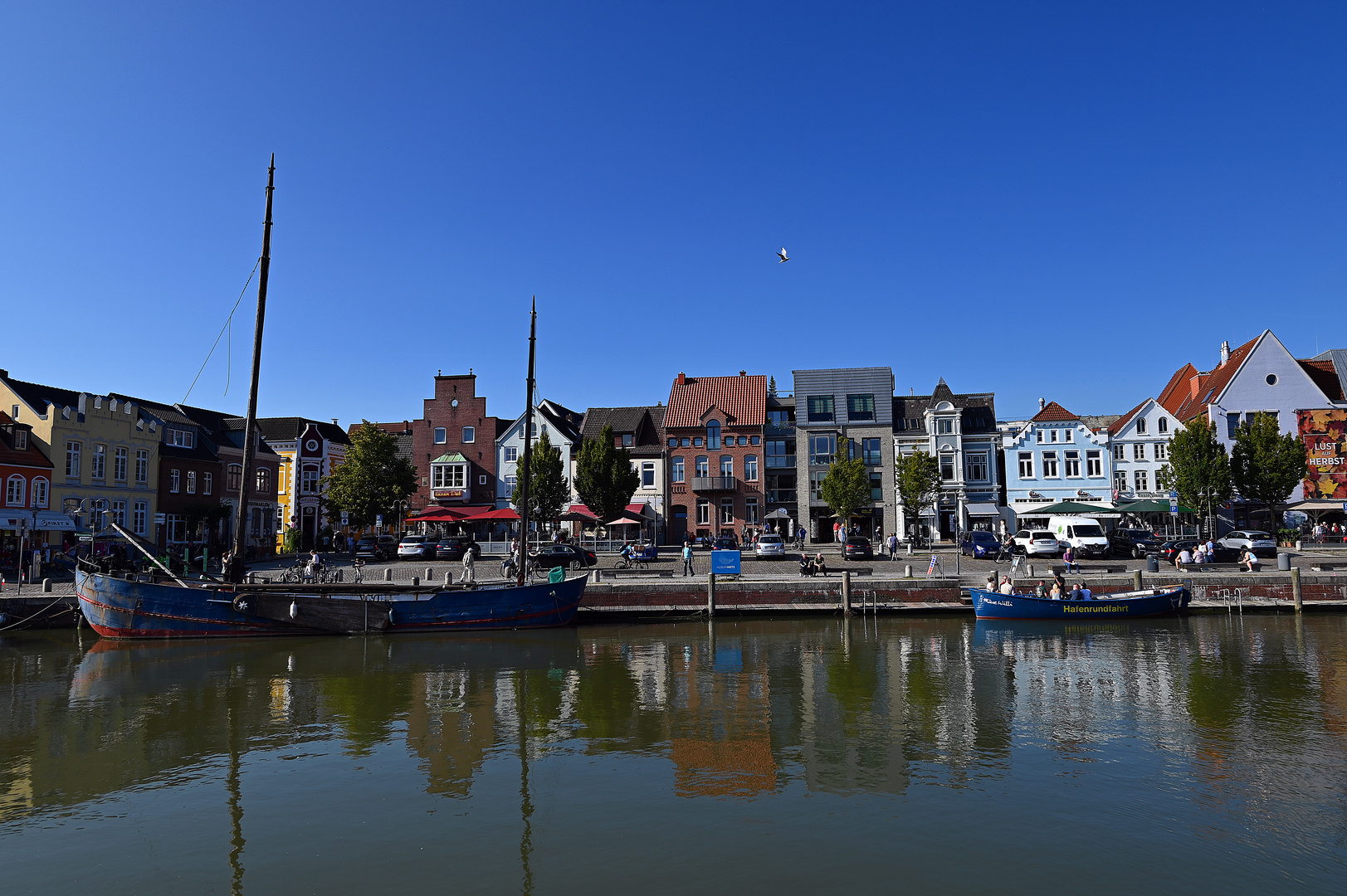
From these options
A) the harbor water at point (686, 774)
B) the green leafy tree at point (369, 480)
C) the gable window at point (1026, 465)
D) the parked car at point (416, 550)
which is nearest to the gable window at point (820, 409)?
the gable window at point (1026, 465)

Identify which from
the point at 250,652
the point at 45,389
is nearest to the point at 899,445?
the point at 250,652

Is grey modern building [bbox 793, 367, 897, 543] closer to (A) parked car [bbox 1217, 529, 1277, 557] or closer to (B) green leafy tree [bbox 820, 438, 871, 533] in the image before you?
(B) green leafy tree [bbox 820, 438, 871, 533]

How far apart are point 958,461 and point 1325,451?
24.2 metres

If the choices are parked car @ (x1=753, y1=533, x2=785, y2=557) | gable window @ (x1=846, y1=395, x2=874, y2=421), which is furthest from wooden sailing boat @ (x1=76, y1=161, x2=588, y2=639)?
gable window @ (x1=846, y1=395, x2=874, y2=421)

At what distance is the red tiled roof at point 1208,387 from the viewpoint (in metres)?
60.0

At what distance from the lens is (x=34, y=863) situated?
10.6m

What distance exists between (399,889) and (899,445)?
56.3 metres

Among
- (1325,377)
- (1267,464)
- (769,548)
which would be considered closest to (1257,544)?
(1267,464)

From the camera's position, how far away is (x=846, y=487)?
179 ft

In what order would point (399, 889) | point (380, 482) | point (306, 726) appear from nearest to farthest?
1. point (399, 889)
2. point (306, 726)
3. point (380, 482)

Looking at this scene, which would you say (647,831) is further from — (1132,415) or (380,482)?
(1132,415)

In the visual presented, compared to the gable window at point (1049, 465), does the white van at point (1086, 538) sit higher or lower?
lower

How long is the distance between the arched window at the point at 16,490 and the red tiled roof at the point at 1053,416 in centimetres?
6306

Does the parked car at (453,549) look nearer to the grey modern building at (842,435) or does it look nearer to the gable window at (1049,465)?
the grey modern building at (842,435)
